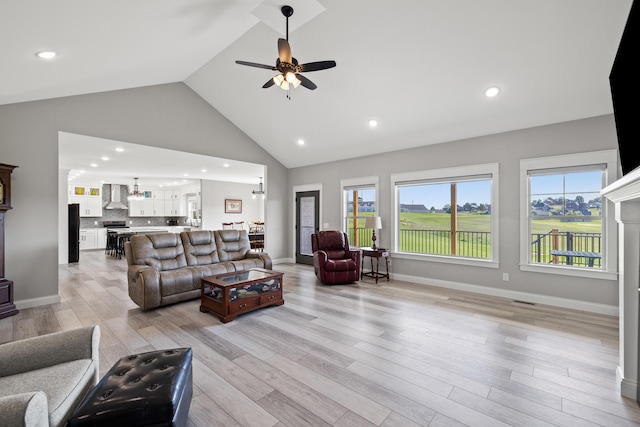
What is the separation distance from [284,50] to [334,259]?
155 inches

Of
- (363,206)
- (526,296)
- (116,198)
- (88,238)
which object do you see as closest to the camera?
(526,296)

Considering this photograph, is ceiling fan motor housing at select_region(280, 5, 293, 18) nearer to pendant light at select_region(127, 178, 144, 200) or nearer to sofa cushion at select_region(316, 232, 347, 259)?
sofa cushion at select_region(316, 232, 347, 259)

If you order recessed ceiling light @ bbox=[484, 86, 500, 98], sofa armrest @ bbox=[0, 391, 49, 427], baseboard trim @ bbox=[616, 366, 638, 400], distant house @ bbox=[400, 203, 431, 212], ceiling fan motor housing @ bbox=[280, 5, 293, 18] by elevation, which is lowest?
baseboard trim @ bbox=[616, 366, 638, 400]

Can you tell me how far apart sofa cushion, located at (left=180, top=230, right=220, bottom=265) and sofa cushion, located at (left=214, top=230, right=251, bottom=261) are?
0.11m

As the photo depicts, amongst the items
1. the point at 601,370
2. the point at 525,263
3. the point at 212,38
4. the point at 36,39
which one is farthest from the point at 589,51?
the point at 36,39

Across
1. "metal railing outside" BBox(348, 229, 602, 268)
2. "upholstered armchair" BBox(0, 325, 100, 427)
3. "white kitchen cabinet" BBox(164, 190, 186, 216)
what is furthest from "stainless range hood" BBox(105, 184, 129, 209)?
"upholstered armchair" BBox(0, 325, 100, 427)

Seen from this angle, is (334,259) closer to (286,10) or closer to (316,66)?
(316,66)

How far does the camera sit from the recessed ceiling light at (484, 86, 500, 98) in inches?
151

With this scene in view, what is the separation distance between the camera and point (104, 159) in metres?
6.41

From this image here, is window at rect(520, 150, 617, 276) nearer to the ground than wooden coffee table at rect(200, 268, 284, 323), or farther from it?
farther from it

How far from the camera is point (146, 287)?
3.81 metres

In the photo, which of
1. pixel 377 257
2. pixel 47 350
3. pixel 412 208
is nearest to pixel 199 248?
pixel 377 257

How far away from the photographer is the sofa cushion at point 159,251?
4258 millimetres

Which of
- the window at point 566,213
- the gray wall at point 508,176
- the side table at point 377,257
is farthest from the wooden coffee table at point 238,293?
the window at point 566,213
